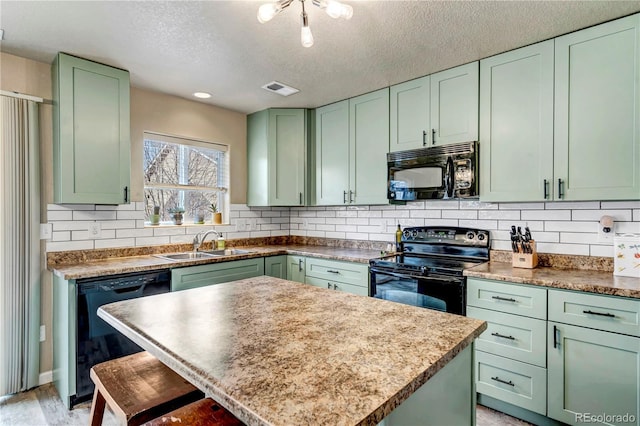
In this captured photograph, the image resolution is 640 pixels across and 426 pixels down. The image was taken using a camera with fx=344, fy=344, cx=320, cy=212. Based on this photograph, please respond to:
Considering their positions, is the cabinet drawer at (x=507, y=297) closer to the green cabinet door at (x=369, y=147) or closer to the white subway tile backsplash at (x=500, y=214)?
the white subway tile backsplash at (x=500, y=214)

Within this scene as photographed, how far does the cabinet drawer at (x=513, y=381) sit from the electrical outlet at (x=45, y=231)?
3161 millimetres

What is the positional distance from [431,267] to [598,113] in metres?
1.36

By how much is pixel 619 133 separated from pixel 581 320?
3.56ft

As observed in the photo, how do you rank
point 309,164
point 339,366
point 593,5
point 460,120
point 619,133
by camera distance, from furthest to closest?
point 309,164 < point 460,120 < point 619,133 < point 593,5 < point 339,366

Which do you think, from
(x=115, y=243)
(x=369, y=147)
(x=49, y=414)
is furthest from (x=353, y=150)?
(x=49, y=414)

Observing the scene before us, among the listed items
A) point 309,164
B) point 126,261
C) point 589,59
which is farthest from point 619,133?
point 126,261

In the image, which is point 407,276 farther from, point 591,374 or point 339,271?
point 591,374

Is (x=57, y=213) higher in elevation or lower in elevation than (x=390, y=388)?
higher

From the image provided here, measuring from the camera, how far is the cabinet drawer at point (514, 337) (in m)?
2.00

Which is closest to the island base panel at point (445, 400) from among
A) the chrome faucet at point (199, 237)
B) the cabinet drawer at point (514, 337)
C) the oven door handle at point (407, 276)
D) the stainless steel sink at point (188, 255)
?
the cabinet drawer at point (514, 337)

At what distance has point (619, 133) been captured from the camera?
1.97 metres

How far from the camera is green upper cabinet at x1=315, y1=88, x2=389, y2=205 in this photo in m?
3.10

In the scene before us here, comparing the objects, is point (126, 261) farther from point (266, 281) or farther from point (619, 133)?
point (619, 133)

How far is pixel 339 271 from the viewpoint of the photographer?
3025 mm
